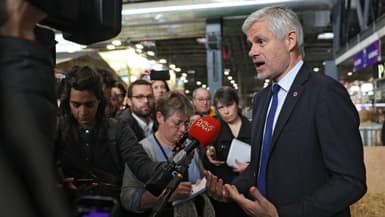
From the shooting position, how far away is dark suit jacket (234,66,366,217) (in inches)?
56.3

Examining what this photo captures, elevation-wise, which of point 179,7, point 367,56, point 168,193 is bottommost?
point 168,193

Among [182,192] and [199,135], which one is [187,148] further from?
[182,192]

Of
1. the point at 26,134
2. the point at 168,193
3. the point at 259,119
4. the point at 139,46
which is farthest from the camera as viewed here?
the point at 139,46

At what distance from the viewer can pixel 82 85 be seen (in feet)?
6.82

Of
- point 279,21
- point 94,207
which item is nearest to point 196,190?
point 279,21

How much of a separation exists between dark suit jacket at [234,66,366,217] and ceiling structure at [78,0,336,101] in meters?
4.46

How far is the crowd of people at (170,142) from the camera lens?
542mm

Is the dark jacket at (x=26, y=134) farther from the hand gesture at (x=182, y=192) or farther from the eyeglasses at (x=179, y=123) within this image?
the eyeglasses at (x=179, y=123)

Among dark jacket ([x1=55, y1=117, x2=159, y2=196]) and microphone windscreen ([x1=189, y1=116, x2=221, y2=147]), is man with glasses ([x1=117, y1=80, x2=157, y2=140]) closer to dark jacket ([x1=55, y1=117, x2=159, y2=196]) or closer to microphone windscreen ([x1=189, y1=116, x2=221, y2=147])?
dark jacket ([x1=55, y1=117, x2=159, y2=196])

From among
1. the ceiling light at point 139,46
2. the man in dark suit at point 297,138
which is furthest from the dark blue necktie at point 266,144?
the ceiling light at point 139,46

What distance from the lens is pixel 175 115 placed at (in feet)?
7.00

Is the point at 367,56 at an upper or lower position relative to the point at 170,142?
upper

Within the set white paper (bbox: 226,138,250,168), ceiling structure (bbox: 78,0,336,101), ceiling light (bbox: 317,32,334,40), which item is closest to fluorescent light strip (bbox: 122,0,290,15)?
ceiling structure (bbox: 78,0,336,101)

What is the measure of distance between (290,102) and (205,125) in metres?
0.34
